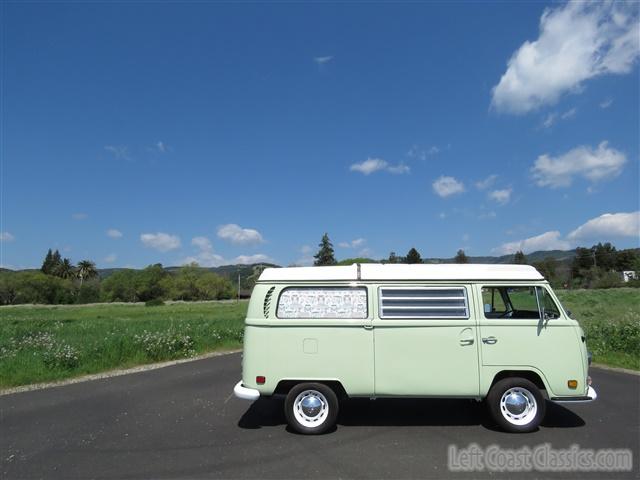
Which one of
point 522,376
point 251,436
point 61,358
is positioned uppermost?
point 522,376

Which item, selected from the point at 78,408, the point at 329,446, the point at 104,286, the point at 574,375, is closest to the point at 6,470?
the point at 78,408

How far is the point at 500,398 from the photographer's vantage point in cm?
590

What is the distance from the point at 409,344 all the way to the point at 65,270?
452 feet

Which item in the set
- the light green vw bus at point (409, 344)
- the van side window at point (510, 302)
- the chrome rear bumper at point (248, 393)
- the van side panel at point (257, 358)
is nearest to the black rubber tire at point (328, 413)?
the light green vw bus at point (409, 344)

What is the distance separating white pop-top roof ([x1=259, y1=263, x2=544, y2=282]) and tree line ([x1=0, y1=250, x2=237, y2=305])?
101736mm

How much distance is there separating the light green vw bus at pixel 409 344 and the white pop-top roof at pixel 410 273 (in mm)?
20

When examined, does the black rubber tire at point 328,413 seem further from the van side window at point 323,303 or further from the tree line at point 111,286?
the tree line at point 111,286

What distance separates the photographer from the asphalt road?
4914mm

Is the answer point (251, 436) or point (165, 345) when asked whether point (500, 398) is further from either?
point (165, 345)

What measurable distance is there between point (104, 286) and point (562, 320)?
11989cm

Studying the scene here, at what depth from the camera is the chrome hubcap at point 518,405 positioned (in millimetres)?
5938

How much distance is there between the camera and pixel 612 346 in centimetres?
1294

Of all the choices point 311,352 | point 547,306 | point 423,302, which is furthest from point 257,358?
point 547,306

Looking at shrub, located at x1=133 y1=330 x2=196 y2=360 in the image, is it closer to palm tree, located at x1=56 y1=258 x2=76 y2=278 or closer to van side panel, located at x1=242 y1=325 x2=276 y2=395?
van side panel, located at x1=242 y1=325 x2=276 y2=395
